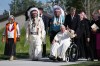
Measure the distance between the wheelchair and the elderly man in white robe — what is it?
1231 millimetres

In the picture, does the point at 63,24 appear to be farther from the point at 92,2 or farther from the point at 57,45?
the point at 92,2

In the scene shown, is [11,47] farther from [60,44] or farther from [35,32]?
[60,44]

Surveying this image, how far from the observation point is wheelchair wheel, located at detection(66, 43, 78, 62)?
14.9m

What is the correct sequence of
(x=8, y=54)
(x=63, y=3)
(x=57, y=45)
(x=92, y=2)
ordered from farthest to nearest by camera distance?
(x=63, y=3) < (x=92, y=2) < (x=8, y=54) < (x=57, y=45)

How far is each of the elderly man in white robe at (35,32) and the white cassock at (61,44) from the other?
0.79m

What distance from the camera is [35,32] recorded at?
15578 millimetres

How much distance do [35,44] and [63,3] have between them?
50814mm

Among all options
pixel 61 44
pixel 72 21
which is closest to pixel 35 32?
pixel 61 44

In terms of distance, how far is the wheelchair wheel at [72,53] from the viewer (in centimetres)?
1485


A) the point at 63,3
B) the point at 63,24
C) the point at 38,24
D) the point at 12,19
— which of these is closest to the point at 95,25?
the point at 63,24

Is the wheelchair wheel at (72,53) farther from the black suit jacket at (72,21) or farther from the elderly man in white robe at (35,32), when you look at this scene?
the elderly man in white robe at (35,32)

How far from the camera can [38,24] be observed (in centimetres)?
1560

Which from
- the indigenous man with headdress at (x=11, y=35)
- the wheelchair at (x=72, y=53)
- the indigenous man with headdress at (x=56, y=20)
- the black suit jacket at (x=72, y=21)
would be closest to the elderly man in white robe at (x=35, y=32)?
the indigenous man with headdress at (x=56, y=20)

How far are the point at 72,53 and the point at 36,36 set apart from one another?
163 centimetres
